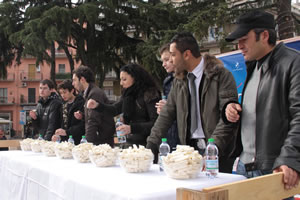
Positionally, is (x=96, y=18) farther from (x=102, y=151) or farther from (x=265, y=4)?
(x=102, y=151)

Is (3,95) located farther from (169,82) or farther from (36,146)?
(169,82)

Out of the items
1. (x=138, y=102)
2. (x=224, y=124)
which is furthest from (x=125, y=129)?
(x=224, y=124)

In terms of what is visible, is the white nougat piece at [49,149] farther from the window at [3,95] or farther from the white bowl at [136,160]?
the window at [3,95]

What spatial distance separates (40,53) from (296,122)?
1156cm

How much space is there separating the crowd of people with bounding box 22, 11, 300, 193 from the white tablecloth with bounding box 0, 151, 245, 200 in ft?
1.07

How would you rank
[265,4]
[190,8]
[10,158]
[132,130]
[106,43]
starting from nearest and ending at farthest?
[132,130], [10,158], [265,4], [190,8], [106,43]

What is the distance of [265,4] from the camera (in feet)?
29.1

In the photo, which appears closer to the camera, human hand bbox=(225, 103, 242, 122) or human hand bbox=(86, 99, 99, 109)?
human hand bbox=(225, 103, 242, 122)

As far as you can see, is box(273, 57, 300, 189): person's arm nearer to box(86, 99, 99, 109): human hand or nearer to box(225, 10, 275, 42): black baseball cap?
box(225, 10, 275, 42): black baseball cap

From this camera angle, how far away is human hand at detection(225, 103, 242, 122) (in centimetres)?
202

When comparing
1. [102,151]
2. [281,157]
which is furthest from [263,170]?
[102,151]

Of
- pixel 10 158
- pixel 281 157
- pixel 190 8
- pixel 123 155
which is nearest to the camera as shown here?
pixel 281 157

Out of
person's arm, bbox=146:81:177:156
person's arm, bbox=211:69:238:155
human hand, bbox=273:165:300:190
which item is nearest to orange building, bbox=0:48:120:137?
person's arm, bbox=146:81:177:156

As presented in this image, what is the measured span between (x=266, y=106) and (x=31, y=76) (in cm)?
4786
